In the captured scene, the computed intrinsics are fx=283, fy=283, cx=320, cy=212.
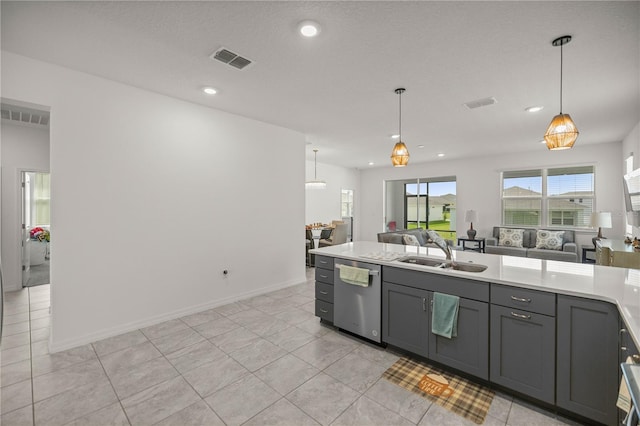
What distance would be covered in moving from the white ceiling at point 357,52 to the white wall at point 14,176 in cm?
298

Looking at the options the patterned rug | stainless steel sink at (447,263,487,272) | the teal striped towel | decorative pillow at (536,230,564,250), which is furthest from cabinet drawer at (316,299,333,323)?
decorative pillow at (536,230,564,250)

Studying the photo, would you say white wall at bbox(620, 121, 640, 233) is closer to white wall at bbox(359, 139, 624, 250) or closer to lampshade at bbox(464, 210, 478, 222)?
white wall at bbox(359, 139, 624, 250)

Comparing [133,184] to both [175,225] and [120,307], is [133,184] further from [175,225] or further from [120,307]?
[120,307]

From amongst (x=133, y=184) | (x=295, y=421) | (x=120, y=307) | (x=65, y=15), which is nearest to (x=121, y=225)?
(x=133, y=184)

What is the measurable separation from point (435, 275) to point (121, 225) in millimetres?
3288

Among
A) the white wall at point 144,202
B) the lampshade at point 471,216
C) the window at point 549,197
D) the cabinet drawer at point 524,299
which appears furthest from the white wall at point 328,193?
the cabinet drawer at point 524,299

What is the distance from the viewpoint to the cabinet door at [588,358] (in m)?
1.67

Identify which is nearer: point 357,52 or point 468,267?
point 357,52

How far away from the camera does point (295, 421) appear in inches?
73.7

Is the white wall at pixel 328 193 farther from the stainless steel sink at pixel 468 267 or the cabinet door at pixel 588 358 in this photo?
the cabinet door at pixel 588 358

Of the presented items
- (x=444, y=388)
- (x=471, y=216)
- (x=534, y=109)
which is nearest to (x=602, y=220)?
(x=471, y=216)

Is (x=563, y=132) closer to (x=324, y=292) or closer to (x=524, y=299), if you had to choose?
(x=524, y=299)

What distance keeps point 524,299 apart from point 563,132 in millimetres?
1411

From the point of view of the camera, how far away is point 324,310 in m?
3.31
